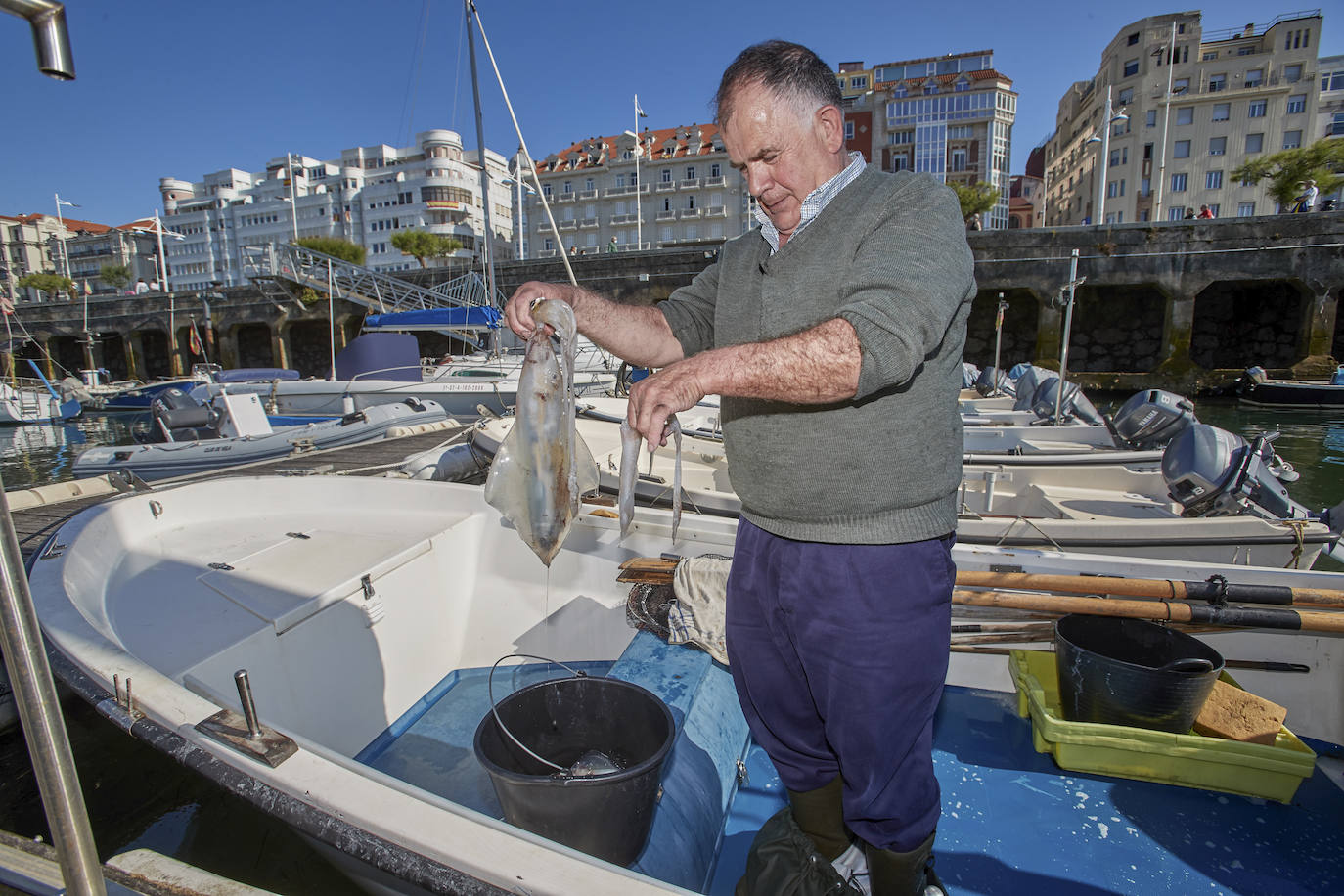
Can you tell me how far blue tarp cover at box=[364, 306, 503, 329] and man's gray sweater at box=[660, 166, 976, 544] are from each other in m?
14.6

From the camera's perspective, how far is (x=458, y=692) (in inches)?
148

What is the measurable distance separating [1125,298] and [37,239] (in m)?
107

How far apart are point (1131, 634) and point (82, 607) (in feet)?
14.8

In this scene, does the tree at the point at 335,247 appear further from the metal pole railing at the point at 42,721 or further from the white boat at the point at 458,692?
the metal pole railing at the point at 42,721

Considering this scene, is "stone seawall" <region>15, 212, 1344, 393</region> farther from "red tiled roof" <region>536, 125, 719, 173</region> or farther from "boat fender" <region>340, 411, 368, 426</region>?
"red tiled roof" <region>536, 125, 719, 173</region>

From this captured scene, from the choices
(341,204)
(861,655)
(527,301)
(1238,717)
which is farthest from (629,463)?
(341,204)

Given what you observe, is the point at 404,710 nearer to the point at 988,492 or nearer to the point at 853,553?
the point at 853,553

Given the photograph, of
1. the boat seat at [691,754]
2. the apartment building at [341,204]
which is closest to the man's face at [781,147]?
the boat seat at [691,754]

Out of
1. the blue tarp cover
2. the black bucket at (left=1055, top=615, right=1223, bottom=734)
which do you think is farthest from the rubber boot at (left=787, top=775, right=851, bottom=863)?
the blue tarp cover

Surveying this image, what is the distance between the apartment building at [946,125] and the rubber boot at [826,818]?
5854 centimetres

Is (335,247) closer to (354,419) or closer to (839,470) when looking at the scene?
(354,419)

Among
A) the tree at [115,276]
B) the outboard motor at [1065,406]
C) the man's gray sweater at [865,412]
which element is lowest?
the outboard motor at [1065,406]

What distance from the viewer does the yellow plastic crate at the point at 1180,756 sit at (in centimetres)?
259

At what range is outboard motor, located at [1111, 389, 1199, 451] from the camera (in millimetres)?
7199
